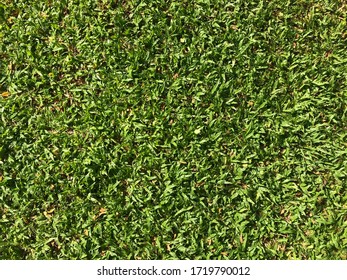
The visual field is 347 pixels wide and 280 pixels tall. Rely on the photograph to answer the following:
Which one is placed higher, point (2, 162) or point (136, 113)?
point (136, 113)

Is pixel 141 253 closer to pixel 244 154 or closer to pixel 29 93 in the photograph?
pixel 244 154

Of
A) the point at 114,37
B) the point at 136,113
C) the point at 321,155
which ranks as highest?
the point at 114,37

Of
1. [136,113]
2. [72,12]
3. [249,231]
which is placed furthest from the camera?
[72,12]

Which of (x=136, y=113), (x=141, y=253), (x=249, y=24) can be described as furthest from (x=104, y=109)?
(x=249, y=24)

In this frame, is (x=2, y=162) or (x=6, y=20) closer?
(x=2, y=162)

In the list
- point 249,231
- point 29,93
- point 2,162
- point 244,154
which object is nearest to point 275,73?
point 244,154

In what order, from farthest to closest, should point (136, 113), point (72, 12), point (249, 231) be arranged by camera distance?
point (72, 12)
point (136, 113)
point (249, 231)
